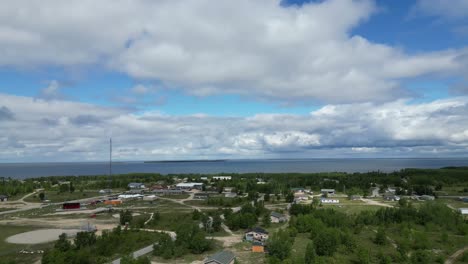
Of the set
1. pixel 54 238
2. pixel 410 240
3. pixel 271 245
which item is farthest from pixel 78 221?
pixel 410 240

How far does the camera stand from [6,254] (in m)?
34.1

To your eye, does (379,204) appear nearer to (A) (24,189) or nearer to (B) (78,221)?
(B) (78,221)

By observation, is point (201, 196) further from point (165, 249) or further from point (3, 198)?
point (165, 249)

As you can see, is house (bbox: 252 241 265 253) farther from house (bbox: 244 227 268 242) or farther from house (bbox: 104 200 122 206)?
house (bbox: 104 200 122 206)

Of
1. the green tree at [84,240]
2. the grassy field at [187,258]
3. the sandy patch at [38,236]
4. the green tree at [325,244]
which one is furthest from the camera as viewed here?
the sandy patch at [38,236]

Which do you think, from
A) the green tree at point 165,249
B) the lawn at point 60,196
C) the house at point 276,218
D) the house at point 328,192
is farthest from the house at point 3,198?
the house at point 328,192

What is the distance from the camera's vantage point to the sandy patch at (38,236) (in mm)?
39562

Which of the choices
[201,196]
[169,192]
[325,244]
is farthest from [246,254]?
[169,192]

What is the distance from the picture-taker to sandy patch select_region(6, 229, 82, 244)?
3956 cm

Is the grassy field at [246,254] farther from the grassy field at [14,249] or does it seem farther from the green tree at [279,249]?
the grassy field at [14,249]

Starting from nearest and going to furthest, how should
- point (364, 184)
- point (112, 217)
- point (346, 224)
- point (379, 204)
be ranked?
point (346, 224) → point (112, 217) → point (379, 204) → point (364, 184)

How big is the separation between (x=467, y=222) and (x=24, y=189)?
95.6 m

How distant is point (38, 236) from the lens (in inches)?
1657

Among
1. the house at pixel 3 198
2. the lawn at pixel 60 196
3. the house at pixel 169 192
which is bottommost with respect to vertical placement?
the house at pixel 169 192
